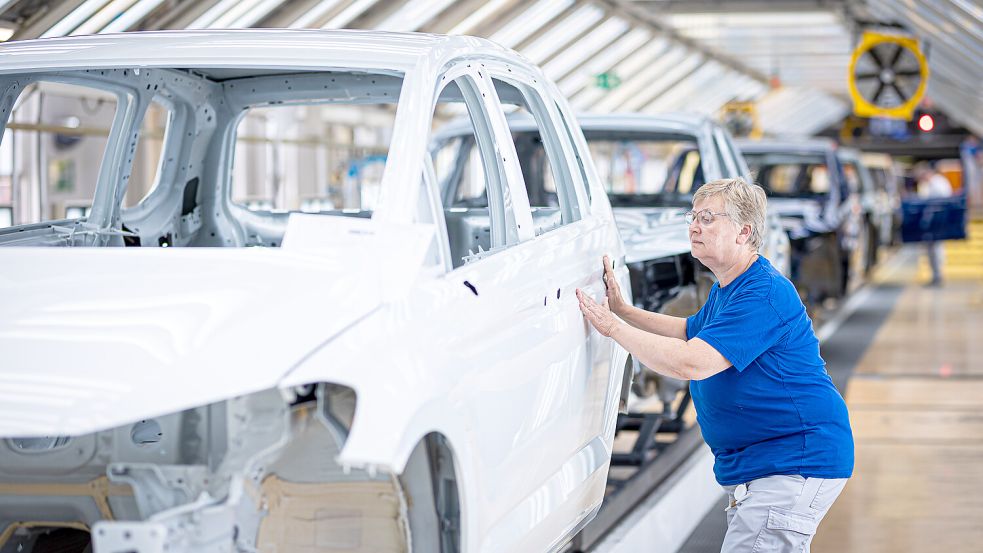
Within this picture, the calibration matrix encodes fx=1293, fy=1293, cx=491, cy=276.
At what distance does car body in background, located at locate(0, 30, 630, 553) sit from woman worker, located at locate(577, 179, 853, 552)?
38cm

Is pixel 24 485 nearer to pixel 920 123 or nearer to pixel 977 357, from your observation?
pixel 977 357

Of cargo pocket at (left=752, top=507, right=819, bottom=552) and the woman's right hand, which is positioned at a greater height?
the woman's right hand

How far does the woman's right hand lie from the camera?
4020 millimetres

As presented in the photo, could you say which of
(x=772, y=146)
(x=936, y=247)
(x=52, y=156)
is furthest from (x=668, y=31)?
(x=52, y=156)

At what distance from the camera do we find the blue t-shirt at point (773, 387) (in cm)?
333

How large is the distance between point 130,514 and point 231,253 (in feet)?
2.35

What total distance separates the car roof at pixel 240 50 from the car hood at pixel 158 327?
0.77 meters

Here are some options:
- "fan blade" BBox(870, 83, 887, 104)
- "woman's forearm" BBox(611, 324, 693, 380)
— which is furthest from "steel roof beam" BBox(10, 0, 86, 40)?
"fan blade" BBox(870, 83, 887, 104)

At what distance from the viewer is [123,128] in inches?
173

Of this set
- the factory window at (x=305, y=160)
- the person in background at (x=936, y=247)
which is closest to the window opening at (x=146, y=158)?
the factory window at (x=305, y=160)

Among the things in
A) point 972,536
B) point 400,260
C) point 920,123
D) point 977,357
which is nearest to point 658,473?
point 972,536

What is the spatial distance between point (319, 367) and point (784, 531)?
1.61 metres

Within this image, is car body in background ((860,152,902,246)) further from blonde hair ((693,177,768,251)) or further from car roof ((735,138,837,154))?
blonde hair ((693,177,768,251))

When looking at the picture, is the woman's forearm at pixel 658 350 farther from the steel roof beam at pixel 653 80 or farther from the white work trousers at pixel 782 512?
the steel roof beam at pixel 653 80
